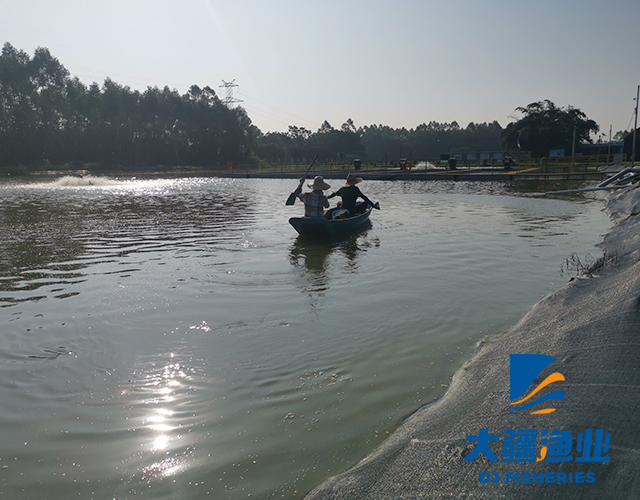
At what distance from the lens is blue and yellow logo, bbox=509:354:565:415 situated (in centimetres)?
330

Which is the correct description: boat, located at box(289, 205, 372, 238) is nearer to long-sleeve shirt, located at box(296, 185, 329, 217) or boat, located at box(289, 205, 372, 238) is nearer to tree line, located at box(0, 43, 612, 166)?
long-sleeve shirt, located at box(296, 185, 329, 217)

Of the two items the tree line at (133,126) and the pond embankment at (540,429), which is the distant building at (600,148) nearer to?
the tree line at (133,126)

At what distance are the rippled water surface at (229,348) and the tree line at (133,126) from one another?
2627 inches

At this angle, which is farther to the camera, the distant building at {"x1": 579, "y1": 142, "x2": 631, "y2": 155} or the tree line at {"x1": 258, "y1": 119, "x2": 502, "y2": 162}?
the tree line at {"x1": 258, "y1": 119, "x2": 502, "y2": 162}

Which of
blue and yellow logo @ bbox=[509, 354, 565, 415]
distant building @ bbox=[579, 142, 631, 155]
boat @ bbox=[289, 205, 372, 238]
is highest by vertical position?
distant building @ bbox=[579, 142, 631, 155]

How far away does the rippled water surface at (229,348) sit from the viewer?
3572mm

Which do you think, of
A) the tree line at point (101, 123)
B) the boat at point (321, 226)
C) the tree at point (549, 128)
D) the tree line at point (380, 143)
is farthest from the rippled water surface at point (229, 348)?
the tree line at point (380, 143)

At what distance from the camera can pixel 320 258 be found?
36.5ft

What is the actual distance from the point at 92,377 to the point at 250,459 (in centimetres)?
229

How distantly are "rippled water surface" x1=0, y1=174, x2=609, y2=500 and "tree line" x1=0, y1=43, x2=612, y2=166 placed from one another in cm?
6674

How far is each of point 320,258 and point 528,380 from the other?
7655mm

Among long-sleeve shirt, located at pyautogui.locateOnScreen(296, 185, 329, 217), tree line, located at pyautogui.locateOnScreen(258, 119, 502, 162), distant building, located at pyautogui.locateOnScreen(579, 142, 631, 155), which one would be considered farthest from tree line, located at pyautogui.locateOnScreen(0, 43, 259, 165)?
long-sleeve shirt, located at pyautogui.locateOnScreen(296, 185, 329, 217)

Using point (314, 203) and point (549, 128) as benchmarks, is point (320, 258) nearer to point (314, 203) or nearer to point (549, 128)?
point (314, 203)

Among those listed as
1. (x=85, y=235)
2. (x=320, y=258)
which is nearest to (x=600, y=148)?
(x=320, y=258)
